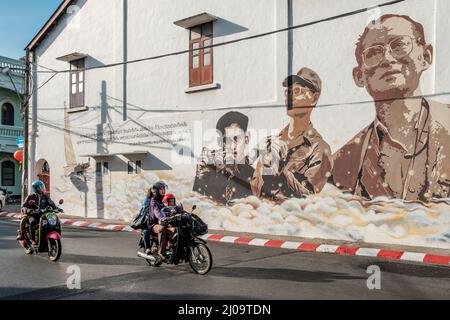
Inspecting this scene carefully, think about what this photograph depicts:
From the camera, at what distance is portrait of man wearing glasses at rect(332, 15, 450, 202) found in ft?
35.4

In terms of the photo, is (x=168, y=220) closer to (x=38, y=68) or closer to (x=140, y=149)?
(x=140, y=149)

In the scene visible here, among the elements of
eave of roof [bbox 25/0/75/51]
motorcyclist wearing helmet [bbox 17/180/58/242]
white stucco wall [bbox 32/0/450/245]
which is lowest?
motorcyclist wearing helmet [bbox 17/180/58/242]

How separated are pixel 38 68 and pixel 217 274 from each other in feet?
52.2

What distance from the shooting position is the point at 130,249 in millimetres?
10930

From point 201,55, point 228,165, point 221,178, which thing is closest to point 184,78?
point 201,55

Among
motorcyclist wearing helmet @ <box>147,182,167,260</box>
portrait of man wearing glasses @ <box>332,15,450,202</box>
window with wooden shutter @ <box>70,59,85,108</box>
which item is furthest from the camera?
window with wooden shutter @ <box>70,59,85,108</box>

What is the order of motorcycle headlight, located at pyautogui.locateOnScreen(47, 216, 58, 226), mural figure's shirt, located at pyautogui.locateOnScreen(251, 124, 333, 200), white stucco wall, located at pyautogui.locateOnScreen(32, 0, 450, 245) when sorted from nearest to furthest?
motorcycle headlight, located at pyautogui.locateOnScreen(47, 216, 58, 226)
white stucco wall, located at pyautogui.locateOnScreen(32, 0, 450, 245)
mural figure's shirt, located at pyautogui.locateOnScreen(251, 124, 333, 200)

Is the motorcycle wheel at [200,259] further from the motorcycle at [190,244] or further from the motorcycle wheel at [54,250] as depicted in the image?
the motorcycle wheel at [54,250]

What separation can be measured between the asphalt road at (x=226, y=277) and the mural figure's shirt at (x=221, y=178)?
3265 mm

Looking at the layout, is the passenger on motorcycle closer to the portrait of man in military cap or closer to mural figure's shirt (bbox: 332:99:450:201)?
mural figure's shirt (bbox: 332:99:450:201)

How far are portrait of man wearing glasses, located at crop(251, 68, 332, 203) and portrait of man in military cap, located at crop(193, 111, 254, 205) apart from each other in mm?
580

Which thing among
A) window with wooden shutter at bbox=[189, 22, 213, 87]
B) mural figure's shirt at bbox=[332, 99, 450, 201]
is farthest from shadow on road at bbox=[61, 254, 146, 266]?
window with wooden shutter at bbox=[189, 22, 213, 87]

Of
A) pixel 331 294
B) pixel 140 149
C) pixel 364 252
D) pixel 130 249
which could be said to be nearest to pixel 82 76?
pixel 140 149

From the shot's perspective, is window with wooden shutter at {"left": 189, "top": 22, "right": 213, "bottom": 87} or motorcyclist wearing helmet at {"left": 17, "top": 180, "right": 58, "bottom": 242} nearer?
motorcyclist wearing helmet at {"left": 17, "top": 180, "right": 58, "bottom": 242}
